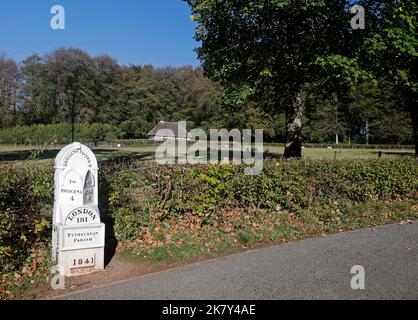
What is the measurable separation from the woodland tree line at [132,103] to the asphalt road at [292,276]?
215 ft

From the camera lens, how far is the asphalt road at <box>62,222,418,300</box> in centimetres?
530

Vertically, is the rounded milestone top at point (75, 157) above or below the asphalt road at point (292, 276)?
above

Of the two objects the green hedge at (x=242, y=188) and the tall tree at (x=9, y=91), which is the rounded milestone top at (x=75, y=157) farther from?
the tall tree at (x=9, y=91)

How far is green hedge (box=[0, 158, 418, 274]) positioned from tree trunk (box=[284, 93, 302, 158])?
883 cm

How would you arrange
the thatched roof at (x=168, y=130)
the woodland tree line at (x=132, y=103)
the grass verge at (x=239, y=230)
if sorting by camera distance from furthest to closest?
1. the thatched roof at (x=168, y=130)
2. the woodland tree line at (x=132, y=103)
3. the grass verge at (x=239, y=230)

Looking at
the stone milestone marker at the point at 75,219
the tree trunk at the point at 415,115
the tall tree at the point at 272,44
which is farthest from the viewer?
the tree trunk at the point at 415,115

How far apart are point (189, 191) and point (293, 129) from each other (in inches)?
544

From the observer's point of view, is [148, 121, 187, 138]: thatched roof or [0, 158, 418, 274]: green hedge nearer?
[0, 158, 418, 274]: green hedge

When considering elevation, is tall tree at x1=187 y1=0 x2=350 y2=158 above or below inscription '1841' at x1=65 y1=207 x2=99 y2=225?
above

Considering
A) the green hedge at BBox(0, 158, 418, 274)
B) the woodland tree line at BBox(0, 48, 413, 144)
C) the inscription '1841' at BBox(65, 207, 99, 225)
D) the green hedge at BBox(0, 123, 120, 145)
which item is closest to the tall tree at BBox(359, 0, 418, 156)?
the green hedge at BBox(0, 158, 418, 274)

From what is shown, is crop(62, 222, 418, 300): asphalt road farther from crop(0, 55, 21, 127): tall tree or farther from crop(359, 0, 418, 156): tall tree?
crop(0, 55, 21, 127): tall tree

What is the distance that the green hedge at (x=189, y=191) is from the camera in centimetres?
653

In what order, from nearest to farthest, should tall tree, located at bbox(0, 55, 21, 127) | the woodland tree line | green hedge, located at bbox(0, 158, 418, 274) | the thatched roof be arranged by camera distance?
green hedge, located at bbox(0, 158, 418, 274), the woodland tree line, tall tree, located at bbox(0, 55, 21, 127), the thatched roof

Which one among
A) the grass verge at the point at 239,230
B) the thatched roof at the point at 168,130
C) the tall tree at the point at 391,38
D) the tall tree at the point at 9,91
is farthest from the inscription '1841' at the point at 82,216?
the tall tree at the point at 9,91
